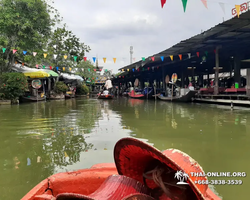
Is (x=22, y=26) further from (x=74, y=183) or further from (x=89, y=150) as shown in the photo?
(x=74, y=183)

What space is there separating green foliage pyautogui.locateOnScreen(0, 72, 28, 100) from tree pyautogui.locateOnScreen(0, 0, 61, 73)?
105 centimetres

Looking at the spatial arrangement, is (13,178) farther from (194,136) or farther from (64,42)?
(64,42)

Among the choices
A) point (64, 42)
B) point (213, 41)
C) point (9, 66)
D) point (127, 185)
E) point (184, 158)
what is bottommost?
point (127, 185)

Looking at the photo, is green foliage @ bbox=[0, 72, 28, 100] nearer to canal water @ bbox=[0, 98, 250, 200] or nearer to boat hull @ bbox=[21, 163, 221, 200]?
canal water @ bbox=[0, 98, 250, 200]

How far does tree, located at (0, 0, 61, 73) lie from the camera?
42.4 ft

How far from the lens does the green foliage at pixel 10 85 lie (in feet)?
43.0

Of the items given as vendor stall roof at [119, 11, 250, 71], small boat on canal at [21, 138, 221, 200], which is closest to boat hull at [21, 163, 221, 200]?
small boat on canal at [21, 138, 221, 200]

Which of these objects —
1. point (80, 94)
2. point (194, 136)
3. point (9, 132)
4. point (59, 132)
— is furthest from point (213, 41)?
point (80, 94)

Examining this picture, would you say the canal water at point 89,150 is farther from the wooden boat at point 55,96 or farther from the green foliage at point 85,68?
the green foliage at point 85,68

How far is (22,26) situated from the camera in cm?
1294

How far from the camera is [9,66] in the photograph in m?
14.6

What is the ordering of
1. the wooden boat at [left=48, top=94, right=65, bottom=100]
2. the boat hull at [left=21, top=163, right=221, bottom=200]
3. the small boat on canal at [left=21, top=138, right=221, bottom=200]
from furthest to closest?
the wooden boat at [left=48, top=94, right=65, bottom=100], the boat hull at [left=21, top=163, right=221, bottom=200], the small boat on canal at [left=21, top=138, right=221, bottom=200]

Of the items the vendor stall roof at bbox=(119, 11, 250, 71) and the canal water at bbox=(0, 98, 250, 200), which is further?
the vendor stall roof at bbox=(119, 11, 250, 71)

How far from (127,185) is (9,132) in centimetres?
451
